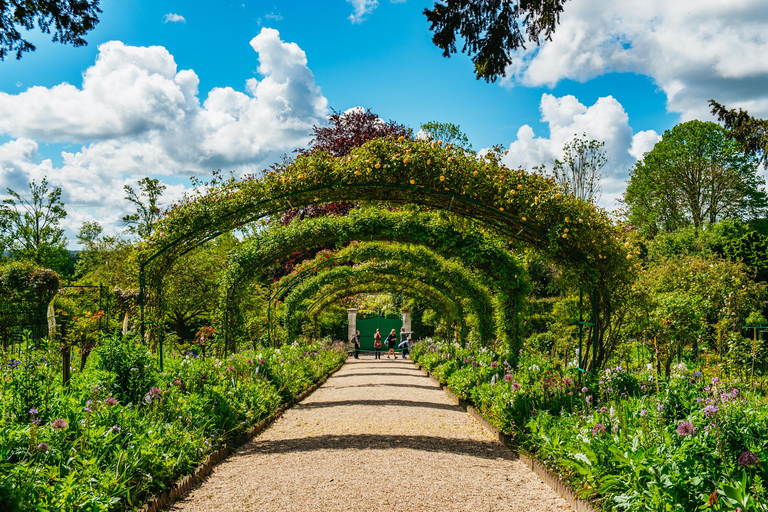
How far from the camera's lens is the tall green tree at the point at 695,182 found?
20.4 metres

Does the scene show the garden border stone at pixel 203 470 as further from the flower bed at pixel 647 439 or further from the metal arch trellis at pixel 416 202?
the flower bed at pixel 647 439

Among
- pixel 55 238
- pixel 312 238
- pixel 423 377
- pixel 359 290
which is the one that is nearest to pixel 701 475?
pixel 312 238

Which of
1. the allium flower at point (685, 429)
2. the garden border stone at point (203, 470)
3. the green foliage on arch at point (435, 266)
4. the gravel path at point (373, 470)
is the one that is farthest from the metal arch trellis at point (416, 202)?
the green foliage on arch at point (435, 266)

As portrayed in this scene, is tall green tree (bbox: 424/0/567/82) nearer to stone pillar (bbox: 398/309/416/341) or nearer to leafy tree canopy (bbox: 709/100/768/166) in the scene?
leafy tree canopy (bbox: 709/100/768/166)

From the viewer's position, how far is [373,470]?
422 cm

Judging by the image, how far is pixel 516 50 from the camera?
3975mm

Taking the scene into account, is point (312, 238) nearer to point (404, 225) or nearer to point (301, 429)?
point (404, 225)

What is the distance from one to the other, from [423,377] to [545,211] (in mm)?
7615

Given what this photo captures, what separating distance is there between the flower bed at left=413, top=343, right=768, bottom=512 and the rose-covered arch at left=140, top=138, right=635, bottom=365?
982mm

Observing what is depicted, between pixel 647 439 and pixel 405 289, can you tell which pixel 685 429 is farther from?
pixel 405 289

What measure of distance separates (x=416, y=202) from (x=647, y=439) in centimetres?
350

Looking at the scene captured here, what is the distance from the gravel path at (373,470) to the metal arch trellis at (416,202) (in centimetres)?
189

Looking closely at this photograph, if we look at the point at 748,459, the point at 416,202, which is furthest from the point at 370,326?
the point at 748,459

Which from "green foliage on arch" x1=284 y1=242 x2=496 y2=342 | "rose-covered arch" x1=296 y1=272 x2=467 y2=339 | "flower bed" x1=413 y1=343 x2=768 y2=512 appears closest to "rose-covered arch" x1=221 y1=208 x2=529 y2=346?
"green foliage on arch" x1=284 y1=242 x2=496 y2=342
